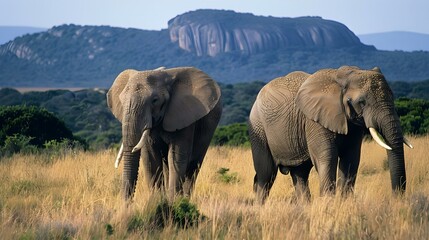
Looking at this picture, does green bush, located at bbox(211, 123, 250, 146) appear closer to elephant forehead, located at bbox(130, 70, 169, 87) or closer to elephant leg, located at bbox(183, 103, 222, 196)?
elephant leg, located at bbox(183, 103, 222, 196)

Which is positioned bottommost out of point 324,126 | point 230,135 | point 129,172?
point 230,135

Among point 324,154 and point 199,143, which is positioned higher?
point 324,154

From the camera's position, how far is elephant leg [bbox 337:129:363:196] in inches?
383

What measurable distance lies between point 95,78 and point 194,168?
170 m

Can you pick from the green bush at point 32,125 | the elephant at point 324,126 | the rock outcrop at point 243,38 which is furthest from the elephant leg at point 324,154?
the rock outcrop at point 243,38

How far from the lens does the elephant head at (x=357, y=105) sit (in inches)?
359

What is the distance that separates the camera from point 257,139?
10961 millimetres

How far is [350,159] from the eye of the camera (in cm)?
976

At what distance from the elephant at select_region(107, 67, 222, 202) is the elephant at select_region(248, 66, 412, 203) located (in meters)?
0.74

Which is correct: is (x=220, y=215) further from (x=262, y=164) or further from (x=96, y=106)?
(x=96, y=106)

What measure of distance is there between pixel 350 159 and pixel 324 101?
665 millimetres

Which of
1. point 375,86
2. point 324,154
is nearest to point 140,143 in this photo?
point 324,154

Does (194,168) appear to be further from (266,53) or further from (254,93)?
(266,53)

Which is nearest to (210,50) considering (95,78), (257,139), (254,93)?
(95,78)
